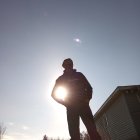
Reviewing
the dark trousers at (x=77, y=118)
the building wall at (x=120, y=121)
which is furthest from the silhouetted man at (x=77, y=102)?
the building wall at (x=120, y=121)

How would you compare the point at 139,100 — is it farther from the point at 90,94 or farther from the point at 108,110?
the point at 90,94

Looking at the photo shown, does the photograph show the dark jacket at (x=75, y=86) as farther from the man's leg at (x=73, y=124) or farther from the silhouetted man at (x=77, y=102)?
the man's leg at (x=73, y=124)

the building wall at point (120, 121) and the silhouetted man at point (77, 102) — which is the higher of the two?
the building wall at point (120, 121)

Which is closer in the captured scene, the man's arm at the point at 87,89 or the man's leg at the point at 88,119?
the man's leg at the point at 88,119

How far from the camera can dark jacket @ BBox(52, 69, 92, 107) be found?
129 inches

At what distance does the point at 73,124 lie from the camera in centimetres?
323

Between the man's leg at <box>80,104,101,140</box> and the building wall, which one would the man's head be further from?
the building wall

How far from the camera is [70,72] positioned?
367 centimetres

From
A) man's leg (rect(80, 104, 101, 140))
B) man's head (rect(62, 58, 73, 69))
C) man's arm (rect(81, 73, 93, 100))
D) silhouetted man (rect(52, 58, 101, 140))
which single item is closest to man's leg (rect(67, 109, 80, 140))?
silhouetted man (rect(52, 58, 101, 140))

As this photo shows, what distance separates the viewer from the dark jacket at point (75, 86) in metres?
3.28

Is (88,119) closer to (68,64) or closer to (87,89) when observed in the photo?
(87,89)

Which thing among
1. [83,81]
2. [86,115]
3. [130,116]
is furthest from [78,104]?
[130,116]

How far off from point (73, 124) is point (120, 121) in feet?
59.1

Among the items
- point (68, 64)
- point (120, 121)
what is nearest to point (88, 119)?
point (68, 64)
